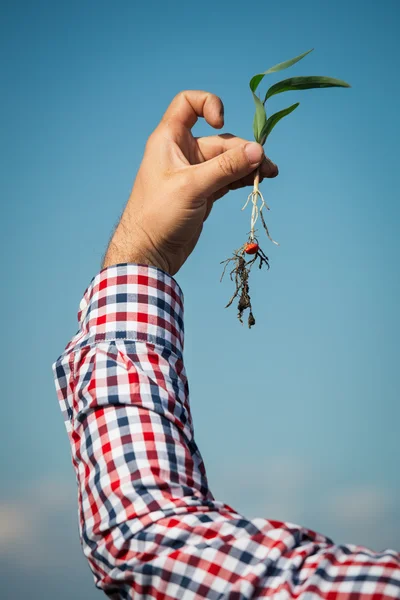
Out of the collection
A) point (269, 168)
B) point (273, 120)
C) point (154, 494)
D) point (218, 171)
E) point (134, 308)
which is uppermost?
point (273, 120)

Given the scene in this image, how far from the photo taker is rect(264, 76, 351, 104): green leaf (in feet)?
4.82

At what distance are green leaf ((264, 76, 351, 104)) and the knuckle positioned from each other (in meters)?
0.38

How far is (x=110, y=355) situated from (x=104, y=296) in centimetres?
14

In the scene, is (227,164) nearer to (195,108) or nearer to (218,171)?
(218,171)

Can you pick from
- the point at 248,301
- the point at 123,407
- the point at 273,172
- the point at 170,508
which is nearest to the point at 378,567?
the point at 170,508

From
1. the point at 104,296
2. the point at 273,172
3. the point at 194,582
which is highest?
the point at 273,172

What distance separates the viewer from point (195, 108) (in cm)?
143

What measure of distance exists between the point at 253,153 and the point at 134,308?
471mm

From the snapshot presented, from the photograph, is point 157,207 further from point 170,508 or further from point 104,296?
point 170,508

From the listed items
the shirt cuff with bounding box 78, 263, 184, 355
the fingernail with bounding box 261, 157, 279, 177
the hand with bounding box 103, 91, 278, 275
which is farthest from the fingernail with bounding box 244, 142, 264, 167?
the shirt cuff with bounding box 78, 263, 184, 355

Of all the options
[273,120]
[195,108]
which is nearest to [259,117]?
[273,120]

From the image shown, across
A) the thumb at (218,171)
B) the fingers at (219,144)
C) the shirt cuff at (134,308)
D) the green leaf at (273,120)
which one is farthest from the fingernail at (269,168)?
the shirt cuff at (134,308)

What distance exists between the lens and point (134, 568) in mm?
735

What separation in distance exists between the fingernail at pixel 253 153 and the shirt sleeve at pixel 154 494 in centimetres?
37
